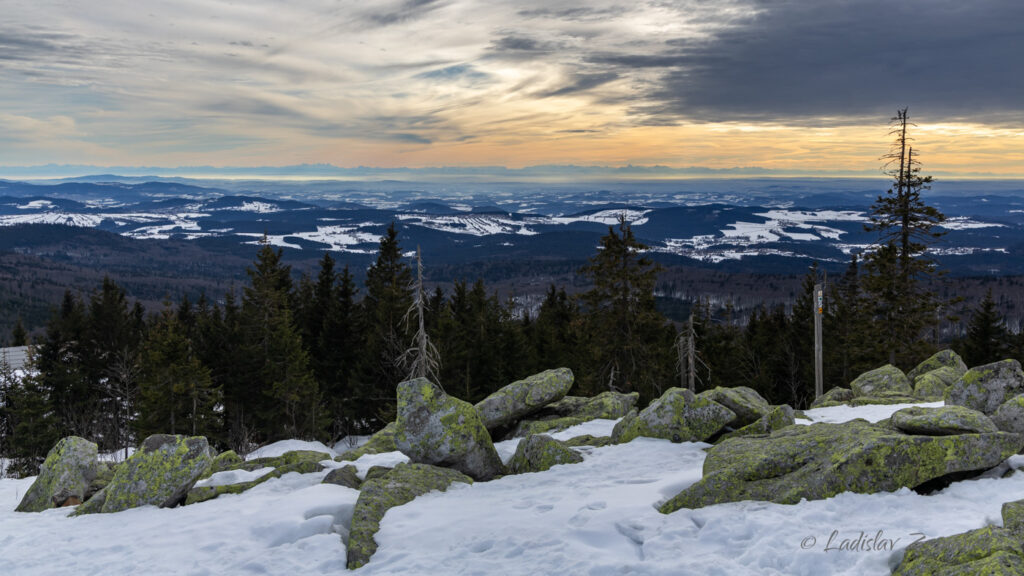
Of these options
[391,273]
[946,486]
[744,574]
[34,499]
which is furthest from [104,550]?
[391,273]

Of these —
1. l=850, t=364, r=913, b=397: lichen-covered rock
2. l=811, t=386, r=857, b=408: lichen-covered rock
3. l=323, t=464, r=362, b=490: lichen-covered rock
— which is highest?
l=323, t=464, r=362, b=490: lichen-covered rock

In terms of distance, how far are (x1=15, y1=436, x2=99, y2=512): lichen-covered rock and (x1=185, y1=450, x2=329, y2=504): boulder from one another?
10.8 feet

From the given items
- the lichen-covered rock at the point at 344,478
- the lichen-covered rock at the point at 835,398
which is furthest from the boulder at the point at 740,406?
the lichen-covered rock at the point at 344,478

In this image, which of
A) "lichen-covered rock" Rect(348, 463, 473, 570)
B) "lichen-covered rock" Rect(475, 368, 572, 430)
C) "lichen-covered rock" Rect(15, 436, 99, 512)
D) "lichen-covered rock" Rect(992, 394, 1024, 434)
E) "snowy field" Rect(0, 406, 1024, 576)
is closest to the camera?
"snowy field" Rect(0, 406, 1024, 576)

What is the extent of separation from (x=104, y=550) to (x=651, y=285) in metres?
27.0

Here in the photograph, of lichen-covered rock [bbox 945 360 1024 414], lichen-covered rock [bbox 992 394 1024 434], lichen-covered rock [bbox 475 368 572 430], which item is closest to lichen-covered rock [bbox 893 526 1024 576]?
lichen-covered rock [bbox 992 394 1024 434]

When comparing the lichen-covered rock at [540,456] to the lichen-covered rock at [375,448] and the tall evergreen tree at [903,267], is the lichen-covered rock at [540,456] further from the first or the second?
the tall evergreen tree at [903,267]

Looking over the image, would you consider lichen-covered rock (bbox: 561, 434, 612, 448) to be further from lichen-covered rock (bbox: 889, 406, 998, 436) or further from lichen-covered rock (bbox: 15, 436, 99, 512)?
lichen-covered rock (bbox: 15, 436, 99, 512)

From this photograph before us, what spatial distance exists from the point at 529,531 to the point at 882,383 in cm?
2065

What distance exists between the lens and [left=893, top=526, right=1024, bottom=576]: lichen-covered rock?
19.1ft

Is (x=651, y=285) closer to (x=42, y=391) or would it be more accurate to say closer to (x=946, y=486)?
(x=946, y=486)

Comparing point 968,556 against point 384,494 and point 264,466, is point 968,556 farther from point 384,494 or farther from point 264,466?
point 264,466

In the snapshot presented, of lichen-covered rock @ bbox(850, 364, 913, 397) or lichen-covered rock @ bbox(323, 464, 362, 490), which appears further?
lichen-covered rock @ bbox(850, 364, 913, 397)

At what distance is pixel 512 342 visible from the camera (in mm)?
43375
